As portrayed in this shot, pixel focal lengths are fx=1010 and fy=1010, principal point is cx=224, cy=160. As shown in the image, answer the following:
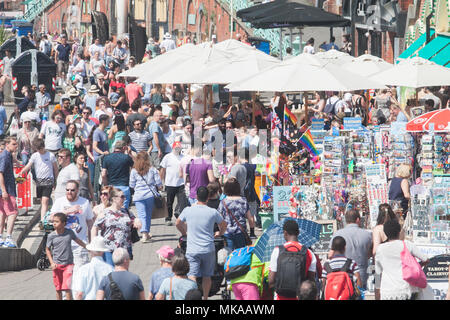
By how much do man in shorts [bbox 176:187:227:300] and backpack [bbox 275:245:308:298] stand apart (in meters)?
1.98

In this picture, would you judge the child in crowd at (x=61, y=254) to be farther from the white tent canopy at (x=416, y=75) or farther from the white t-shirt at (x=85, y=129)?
the white tent canopy at (x=416, y=75)

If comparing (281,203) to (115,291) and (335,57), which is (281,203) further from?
(335,57)

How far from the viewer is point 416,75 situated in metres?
19.5

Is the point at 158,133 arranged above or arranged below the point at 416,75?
below

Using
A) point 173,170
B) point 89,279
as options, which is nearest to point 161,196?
point 173,170

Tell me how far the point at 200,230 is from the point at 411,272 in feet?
9.08

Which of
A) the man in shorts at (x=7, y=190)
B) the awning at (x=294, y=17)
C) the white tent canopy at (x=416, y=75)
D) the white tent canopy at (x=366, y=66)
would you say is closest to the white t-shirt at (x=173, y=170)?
the man in shorts at (x=7, y=190)

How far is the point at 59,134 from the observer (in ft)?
63.3

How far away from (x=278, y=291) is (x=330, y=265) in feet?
2.06

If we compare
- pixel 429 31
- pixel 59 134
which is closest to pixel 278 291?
pixel 59 134

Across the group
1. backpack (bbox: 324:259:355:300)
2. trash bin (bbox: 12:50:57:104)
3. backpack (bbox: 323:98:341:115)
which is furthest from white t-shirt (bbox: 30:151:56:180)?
trash bin (bbox: 12:50:57:104)

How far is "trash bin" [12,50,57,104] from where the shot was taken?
32.0 metres
